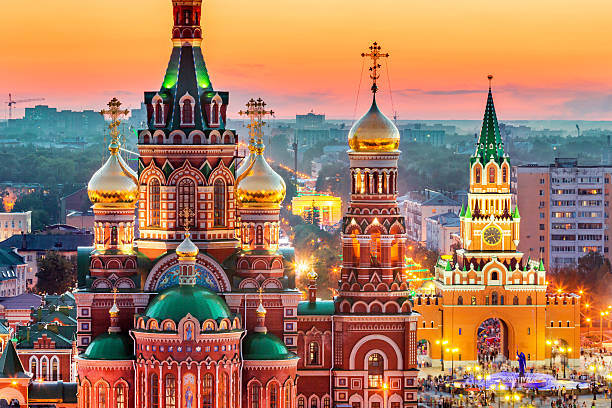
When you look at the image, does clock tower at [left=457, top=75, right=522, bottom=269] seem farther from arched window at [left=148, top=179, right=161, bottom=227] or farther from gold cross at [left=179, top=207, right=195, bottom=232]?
arched window at [left=148, top=179, right=161, bottom=227]

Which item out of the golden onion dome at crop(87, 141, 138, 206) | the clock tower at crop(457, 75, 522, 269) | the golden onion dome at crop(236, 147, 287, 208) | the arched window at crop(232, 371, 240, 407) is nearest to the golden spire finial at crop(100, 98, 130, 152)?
the golden onion dome at crop(87, 141, 138, 206)

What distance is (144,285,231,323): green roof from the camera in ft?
222

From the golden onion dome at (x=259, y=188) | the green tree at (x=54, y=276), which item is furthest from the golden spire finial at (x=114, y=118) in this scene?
the green tree at (x=54, y=276)

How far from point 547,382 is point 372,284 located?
1741cm

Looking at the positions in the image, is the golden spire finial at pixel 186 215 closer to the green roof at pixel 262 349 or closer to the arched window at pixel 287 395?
the green roof at pixel 262 349

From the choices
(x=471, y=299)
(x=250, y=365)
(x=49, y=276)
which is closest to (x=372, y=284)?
(x=250, y=365)

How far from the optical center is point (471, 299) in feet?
330

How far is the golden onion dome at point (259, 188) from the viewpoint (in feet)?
241

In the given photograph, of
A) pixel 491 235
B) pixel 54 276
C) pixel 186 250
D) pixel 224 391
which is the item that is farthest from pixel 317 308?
pixel 54 276

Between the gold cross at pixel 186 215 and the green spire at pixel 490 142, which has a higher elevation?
the green spire at pixel 490 142

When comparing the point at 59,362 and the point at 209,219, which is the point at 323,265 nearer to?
the point at 59,362

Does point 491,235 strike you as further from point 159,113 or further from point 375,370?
point 159,113

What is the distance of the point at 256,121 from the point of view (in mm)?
75375

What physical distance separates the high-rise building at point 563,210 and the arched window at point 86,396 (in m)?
81.1
